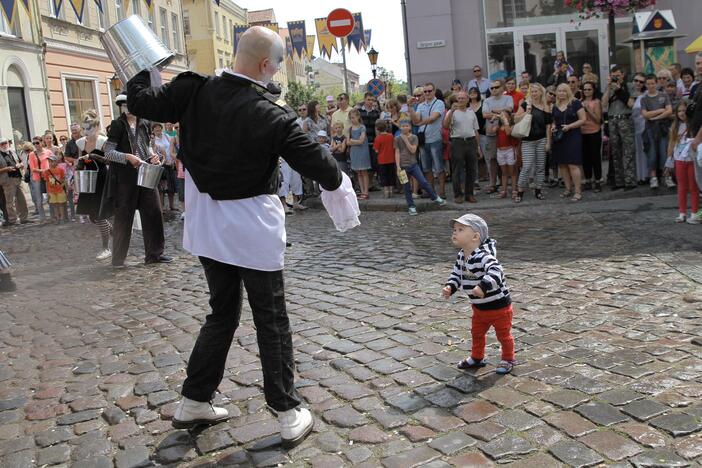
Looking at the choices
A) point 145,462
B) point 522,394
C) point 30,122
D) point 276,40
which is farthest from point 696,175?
point 30,122

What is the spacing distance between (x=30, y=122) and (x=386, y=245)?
735 inches

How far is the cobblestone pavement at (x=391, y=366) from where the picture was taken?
3432mm

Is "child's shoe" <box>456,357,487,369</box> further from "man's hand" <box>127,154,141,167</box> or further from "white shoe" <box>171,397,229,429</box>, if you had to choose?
"man's hand" <box>127,154,141,167</box>

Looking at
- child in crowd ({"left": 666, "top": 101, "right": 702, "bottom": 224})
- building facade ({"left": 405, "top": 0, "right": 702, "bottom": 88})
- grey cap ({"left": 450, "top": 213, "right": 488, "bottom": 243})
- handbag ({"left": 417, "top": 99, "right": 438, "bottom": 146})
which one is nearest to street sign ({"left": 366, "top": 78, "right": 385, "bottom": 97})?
building facade ({"left": 405, "top": 0, "right": 702, "bottom": 88})

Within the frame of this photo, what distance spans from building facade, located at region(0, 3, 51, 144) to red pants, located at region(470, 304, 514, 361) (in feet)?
68.5

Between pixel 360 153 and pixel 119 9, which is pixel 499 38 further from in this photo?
pixel 119 9

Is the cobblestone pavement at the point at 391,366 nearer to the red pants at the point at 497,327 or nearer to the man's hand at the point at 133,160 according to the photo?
the red pants at the point at 497,327

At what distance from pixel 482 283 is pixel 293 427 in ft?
4.41

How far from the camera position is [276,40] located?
343 centimetres

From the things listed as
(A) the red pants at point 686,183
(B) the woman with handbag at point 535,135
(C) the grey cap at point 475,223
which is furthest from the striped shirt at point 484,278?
(B) the woman with handbag at point 535,135

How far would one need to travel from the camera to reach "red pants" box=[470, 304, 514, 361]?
13.7ft

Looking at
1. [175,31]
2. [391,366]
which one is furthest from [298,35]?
[391,366]

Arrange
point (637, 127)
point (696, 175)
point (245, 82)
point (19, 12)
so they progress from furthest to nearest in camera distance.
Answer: point (19, 12) → point (637, 127) → point (696, 175) → point (245, 82)

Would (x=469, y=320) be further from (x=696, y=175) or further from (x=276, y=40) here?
(x=696, y=175)
